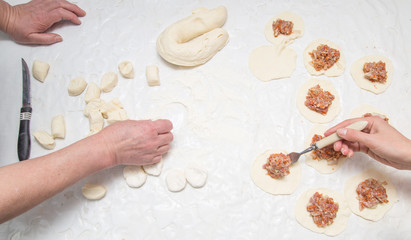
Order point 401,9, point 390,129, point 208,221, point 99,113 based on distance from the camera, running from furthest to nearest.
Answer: point 401,9, point 99,113, point 208,221, point 390,129

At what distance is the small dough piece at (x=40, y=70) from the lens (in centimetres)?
157

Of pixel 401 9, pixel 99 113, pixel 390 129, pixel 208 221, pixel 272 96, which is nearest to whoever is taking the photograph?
pixel 390 129

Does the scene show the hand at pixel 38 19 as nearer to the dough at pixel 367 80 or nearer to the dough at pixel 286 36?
the dough at pixel 286 36

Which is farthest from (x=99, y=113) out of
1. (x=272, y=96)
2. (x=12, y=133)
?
(x=272, y=96)

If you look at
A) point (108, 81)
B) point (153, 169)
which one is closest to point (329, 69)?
point (153, 169)

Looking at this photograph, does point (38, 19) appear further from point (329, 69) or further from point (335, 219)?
point (335, 219)

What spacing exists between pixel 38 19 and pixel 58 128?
24.7 inches

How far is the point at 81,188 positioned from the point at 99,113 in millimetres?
367

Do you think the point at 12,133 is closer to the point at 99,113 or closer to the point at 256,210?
the point at 99,113

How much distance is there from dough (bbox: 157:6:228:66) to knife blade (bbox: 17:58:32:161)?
70 cm

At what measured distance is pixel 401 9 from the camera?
69.8 inches

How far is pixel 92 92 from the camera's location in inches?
60.6

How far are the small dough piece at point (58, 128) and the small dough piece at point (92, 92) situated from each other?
0.17 metres

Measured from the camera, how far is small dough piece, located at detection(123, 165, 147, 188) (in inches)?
55.1
